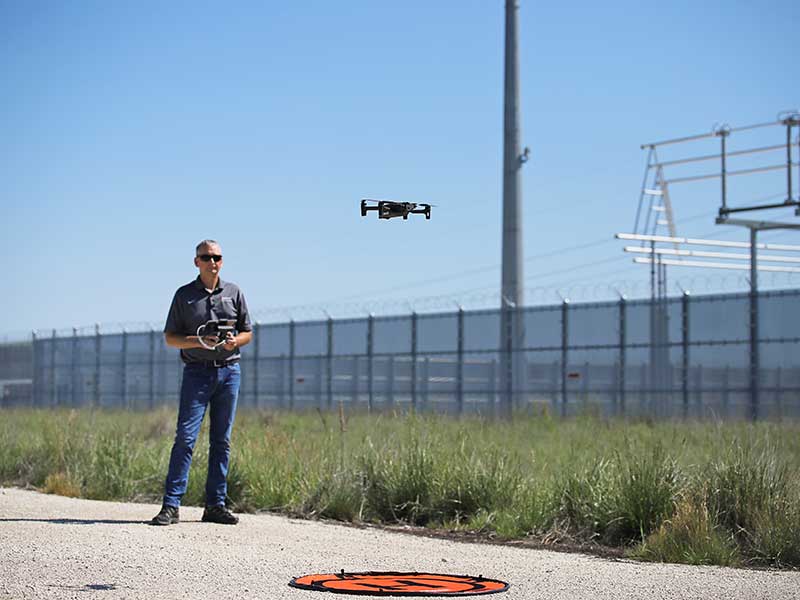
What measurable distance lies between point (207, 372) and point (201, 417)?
356 mm

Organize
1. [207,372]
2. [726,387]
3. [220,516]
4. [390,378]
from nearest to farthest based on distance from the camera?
[220,516], [207,372], [726,387], [390,378]

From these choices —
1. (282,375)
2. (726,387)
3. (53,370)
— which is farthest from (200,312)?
(53,370)

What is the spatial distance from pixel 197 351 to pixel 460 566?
2.89 metres

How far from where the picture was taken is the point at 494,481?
11.0 metres

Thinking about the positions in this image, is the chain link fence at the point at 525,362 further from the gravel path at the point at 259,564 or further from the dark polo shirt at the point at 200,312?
the gravel path at the point at 259,564

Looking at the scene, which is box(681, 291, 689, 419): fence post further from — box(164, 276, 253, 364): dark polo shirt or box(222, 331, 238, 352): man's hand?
box(222, 331, 238, 352): man's hand

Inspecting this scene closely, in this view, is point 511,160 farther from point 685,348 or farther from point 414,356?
point 414,356

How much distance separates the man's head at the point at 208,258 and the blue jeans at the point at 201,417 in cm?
75

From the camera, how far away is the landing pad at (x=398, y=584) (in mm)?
7234

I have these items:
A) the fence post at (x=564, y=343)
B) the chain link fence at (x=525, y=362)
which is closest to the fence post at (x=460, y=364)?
the chain link fence at (x=525, y=362)

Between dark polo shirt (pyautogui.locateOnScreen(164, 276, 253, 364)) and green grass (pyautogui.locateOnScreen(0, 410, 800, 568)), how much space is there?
166 centimetres

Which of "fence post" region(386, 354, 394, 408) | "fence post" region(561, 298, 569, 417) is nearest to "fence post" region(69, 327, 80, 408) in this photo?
"fence post" region(386, 354, 394, 408)

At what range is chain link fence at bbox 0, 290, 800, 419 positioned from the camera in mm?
25766

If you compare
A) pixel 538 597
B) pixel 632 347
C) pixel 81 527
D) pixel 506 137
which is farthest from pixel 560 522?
pixel 632 347
